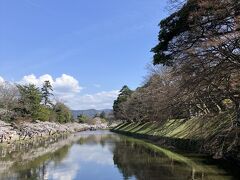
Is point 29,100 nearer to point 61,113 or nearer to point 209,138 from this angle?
point 209,138

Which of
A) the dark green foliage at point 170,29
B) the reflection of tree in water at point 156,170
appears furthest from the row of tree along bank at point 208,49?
the reflection of tree in water at point 156,170

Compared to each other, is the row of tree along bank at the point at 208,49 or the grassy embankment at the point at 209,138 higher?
the row of tree along bank at the point at 208,49

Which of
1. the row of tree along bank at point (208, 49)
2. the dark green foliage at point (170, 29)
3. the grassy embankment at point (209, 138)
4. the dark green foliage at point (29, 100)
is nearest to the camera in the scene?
the row of tree along bank at point (208, 49)

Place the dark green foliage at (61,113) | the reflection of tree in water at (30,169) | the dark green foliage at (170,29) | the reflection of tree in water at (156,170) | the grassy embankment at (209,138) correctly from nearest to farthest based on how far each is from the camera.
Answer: the dark green foliage at (170,29) < the reflection of tree in water at (156,170) < the reflection of tree in water at (30,169) < the grassy embankment at (209,138) < the dark green foliage at (61,113)

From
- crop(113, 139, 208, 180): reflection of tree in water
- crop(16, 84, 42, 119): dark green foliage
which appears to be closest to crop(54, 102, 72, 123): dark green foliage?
crop(16, 84, 42, 119): dark green foliage

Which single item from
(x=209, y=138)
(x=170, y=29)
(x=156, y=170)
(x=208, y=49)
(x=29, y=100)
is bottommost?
(x=156, y=170)

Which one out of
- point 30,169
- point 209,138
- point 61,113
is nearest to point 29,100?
point 30,169

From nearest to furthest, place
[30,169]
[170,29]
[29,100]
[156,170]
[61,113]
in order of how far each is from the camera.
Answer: [170,29], [156,170], [30,169], [29,100], [61,113]

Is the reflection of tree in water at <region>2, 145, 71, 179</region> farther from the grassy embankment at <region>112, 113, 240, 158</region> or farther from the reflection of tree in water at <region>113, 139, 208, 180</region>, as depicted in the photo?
the grassy embankment at <region>112, 113, 240, 158</region>

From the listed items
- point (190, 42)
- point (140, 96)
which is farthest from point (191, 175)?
point (140, 96)

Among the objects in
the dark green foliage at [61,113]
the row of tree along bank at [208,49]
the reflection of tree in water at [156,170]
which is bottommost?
the reflection of tree in water at [156,170]

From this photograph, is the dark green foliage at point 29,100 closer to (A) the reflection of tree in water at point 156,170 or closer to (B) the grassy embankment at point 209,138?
(B) the grassy embankment at point 209,138

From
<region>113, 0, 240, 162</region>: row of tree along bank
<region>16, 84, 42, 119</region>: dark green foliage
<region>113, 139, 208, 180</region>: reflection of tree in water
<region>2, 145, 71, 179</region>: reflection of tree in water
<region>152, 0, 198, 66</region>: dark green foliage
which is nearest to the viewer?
<region>113, 0, 240, 162</region>: row of tree along bank

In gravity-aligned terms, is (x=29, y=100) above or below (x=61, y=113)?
below
